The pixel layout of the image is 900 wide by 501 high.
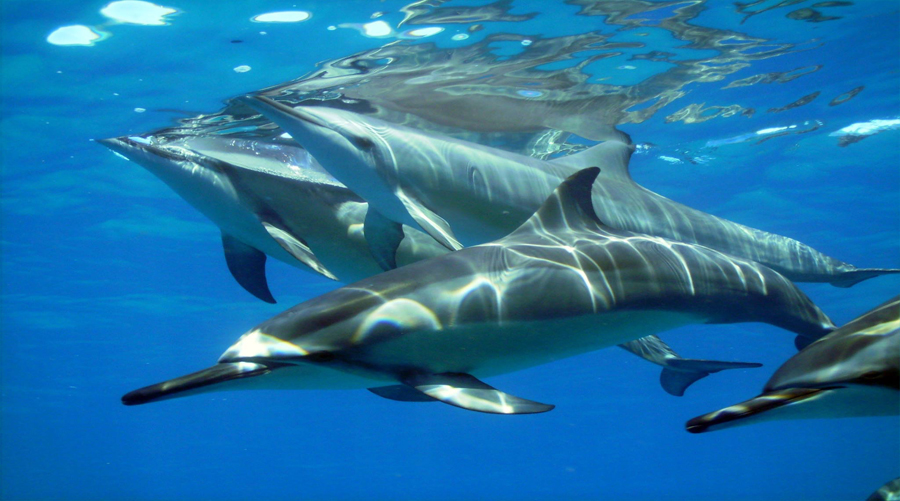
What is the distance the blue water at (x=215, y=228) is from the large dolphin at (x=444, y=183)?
324cm

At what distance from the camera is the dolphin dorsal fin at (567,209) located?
14.8 feet

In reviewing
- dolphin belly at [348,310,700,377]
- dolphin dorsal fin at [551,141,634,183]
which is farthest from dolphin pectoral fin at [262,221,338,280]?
dolphin dorsal fin at [551,141,634,183]

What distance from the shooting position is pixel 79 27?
29.3 ft

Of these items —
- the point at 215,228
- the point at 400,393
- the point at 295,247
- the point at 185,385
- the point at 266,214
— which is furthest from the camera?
the point at 215,228

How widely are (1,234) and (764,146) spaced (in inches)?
944

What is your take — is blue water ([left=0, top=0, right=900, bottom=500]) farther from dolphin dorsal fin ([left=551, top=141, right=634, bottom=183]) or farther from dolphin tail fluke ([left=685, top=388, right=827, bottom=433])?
dolphin tail fluke ([left=685, top=388, right=827, bottom=433])

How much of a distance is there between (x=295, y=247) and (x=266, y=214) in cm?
81

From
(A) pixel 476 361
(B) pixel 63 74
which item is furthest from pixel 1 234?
(A) pixel 476 361

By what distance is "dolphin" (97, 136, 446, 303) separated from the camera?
658 cm

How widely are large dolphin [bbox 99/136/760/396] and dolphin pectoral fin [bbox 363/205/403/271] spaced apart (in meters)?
0.62

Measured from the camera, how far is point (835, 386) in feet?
8.93

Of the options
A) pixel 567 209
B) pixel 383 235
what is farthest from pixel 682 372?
pixel 383 235

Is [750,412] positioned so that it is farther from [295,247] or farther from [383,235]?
[295,247]

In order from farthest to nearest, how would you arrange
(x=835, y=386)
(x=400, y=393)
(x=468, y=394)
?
1. (x=400, y=393)
2. (x=468, y=394)
3. (x=835, y=386)
